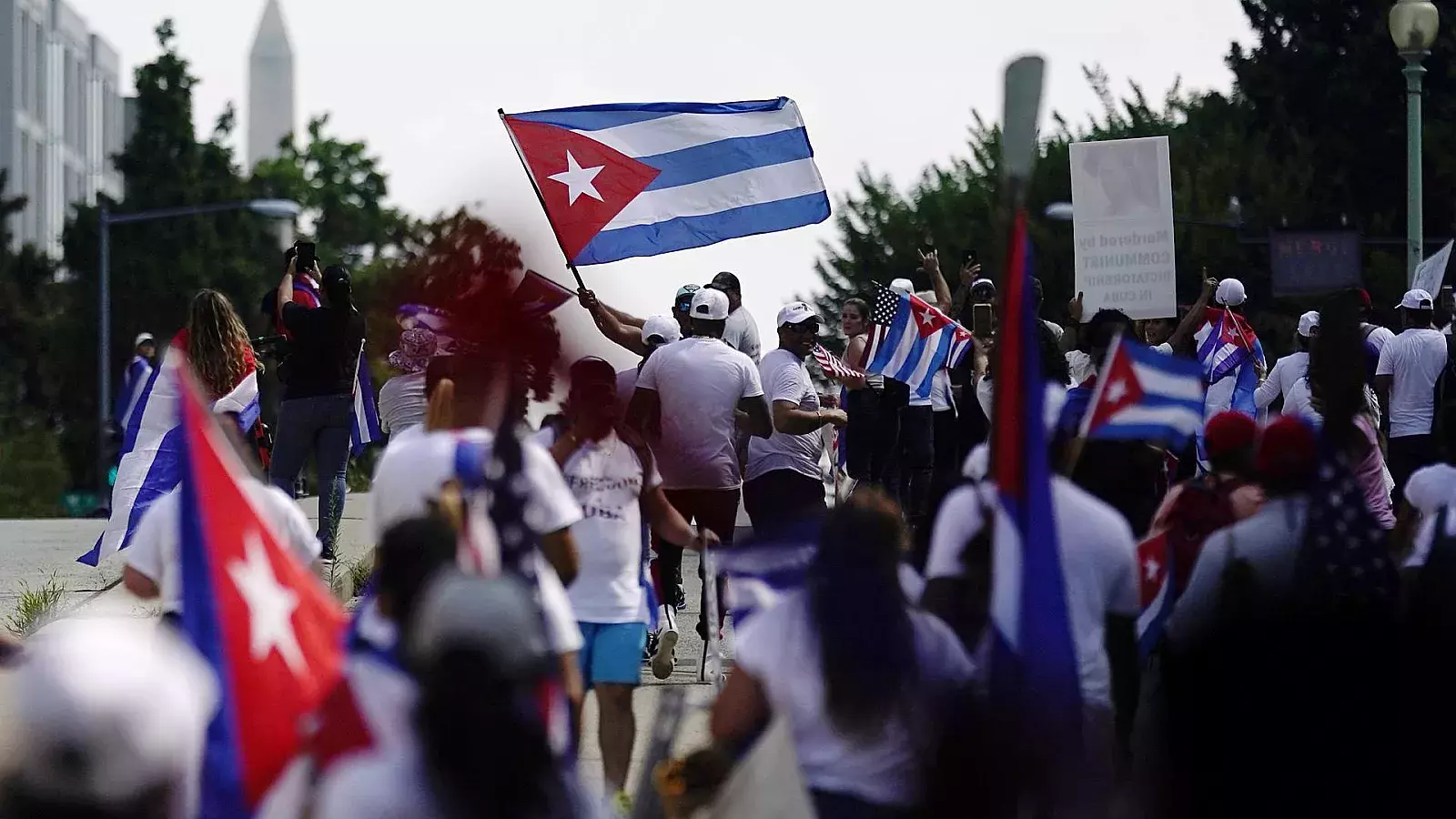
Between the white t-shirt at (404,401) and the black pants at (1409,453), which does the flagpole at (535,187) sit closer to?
the white t-shirt at (404,401)

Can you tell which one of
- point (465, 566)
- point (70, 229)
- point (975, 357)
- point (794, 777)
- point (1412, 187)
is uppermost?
point (70, 229)

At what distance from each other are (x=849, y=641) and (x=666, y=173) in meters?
7.63

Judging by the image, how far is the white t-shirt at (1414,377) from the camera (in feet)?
41.0

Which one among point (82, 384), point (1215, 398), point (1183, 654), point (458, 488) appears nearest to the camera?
point (1183, 654)

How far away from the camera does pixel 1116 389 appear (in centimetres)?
641

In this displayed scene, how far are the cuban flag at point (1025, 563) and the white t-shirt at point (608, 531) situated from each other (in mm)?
1992

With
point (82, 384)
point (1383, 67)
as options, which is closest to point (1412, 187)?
point (1383, 67)

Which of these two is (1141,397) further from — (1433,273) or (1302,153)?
(1302,153)

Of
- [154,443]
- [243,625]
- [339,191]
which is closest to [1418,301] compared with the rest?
[154,443]

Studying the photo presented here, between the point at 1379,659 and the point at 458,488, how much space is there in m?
2.26

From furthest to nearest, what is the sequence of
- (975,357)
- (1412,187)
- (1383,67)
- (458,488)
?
(1383,67) → (1412,187) → (975,357) → (458,488)

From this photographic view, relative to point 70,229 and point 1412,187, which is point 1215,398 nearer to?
point 1412,187

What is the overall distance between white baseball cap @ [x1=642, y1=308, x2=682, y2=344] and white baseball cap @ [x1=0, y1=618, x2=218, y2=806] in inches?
267

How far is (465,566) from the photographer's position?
4.93 metres
